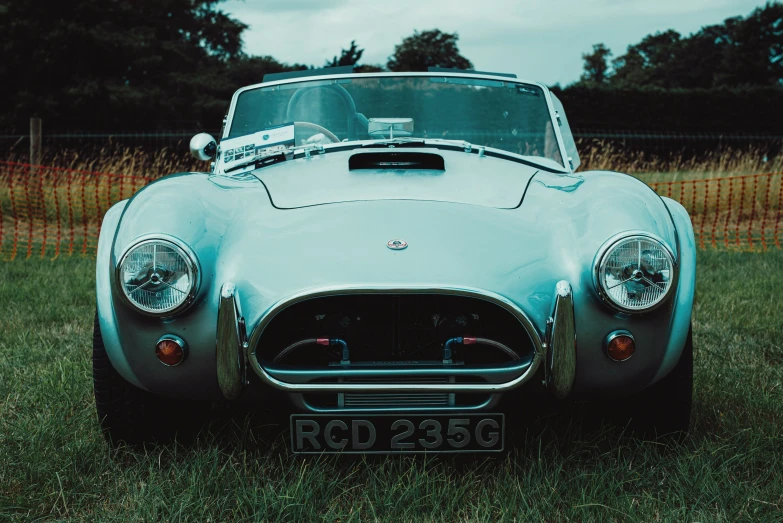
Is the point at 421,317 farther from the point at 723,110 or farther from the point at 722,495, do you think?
the point at 723,110

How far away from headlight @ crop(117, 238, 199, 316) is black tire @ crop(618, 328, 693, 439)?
52.6 inches

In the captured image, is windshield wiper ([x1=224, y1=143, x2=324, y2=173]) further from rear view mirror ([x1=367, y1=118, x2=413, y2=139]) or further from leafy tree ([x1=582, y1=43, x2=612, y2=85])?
leafy tree ([x1=582, y1=43, x2=612, y2=85])

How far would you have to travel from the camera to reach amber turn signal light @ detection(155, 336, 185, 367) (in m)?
1.95

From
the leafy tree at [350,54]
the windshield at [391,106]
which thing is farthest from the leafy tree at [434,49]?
the windshield at [391,106]

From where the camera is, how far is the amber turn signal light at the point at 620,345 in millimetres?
1954

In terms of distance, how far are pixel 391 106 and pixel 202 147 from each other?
2.71 ft

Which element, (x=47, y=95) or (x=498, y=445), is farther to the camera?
(x=47, y=95)

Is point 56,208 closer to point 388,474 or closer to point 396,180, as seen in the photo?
point 396,180

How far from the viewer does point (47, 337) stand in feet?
11.7

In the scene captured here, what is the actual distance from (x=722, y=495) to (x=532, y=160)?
4.73 feet

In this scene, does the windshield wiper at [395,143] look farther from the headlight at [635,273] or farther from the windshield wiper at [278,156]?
the headlight at [635,273]

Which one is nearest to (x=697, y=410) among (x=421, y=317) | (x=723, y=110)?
(x=421, y=317)

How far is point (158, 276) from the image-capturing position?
195 centimetres

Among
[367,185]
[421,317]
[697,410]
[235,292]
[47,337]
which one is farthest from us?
[47,337]
